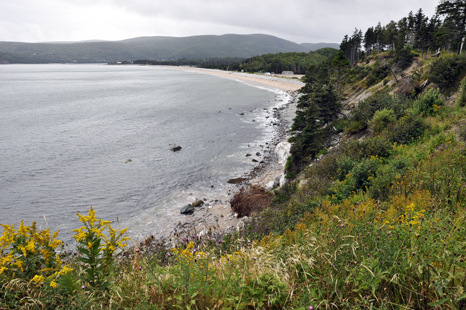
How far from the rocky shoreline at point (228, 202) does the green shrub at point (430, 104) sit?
9.12 metres

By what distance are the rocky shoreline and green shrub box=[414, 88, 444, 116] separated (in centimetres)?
912

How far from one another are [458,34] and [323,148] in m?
24.4

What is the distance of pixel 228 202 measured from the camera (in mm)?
18469

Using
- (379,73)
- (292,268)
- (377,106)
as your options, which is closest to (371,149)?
(377,106)

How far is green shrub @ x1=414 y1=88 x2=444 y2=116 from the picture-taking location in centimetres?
1352

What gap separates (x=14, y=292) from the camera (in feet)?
10.6

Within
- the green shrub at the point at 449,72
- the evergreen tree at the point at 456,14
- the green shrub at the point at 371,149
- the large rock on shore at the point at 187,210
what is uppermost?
the evergreen tree at the point at 456,14

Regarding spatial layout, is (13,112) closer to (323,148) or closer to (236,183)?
(236,183)

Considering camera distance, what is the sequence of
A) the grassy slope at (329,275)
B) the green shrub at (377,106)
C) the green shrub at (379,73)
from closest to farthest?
1. the grassy slope at (329,275)
2. the green shrub at (377,106)
3. the green shrub at (379,73)

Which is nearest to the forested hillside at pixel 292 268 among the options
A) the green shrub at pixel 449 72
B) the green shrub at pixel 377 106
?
the green shrub at pixel 377 106

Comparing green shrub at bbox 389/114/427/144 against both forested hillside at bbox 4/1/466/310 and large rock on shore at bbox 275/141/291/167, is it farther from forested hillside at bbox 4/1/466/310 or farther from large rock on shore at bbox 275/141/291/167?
large rock on shore at bbox 275/141/291/167

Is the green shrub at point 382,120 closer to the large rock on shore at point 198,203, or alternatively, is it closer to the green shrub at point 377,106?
the green shrub at point 377,106

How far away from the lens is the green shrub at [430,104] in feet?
44.3

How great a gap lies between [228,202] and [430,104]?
13746 mm
